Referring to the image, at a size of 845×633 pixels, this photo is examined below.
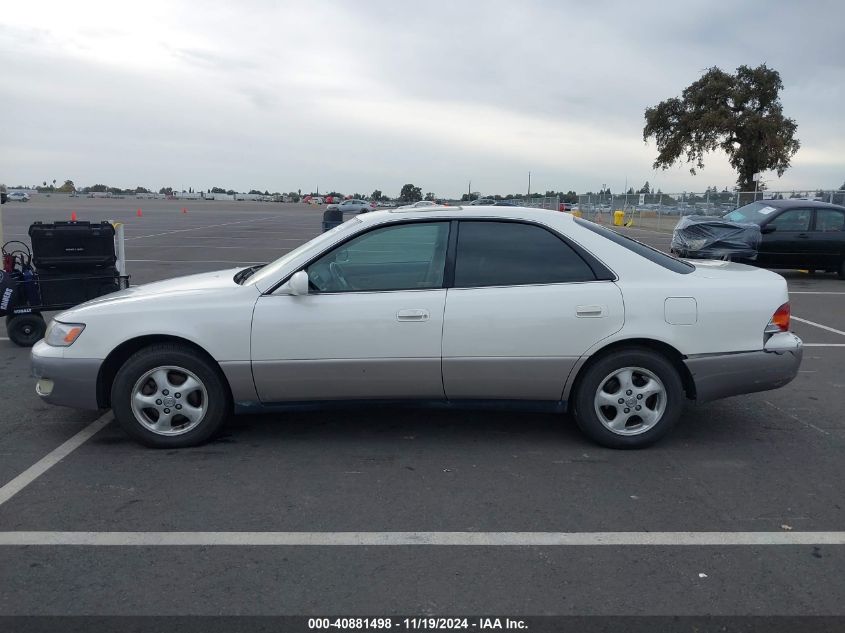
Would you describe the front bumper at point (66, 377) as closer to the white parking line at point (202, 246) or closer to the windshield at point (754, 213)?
the windshield at point (754, 213)

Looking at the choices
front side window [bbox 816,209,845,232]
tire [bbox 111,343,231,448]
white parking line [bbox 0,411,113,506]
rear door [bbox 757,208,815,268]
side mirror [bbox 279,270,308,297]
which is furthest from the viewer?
front side window [bbox 816,209,845,232]

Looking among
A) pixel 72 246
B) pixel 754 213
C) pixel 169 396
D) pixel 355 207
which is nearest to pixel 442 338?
pixel 169 396

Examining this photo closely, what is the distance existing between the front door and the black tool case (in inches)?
171

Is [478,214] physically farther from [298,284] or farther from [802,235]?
[802,235]

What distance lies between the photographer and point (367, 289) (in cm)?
480

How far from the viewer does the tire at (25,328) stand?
7.97 meters

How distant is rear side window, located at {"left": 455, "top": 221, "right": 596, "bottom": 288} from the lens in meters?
4.82

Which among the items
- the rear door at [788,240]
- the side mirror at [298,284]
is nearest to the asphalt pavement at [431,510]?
the side mirror at [298,284]

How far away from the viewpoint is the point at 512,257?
16.0 ft

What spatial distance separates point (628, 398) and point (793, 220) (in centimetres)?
1137

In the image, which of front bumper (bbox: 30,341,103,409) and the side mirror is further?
front bumper (bbox: 30,341,103,409)

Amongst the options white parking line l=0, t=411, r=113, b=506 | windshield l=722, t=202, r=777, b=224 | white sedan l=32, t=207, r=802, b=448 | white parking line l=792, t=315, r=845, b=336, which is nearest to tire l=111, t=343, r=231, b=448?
white sedan l=32, t=207, r=802, b=448

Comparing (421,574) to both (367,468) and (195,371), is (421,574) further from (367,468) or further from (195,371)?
(195,371)

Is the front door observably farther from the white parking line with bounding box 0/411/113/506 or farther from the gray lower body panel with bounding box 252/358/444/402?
the white parking line with bounding box 0/411/113/506
